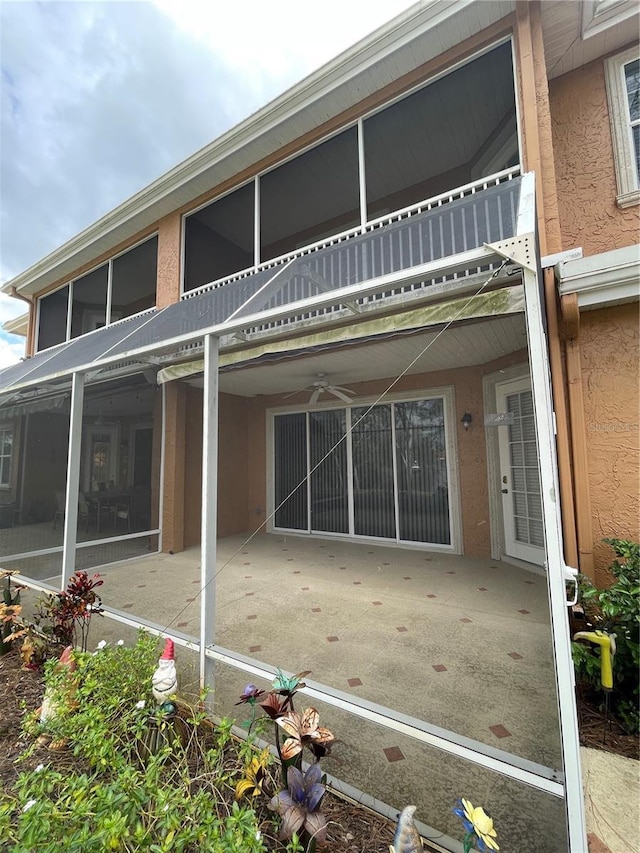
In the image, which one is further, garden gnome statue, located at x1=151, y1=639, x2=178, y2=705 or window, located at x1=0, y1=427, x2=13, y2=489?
window, located at x1=0, y1=427, x2=13, y2=489

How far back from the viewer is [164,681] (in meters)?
2.19

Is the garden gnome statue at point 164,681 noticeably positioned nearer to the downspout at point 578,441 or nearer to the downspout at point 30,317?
the downspout at point 578,441

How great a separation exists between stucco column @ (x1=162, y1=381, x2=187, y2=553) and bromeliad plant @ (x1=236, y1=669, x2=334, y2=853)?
5.08 metres

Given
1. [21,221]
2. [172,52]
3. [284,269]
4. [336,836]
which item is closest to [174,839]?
[336,836]

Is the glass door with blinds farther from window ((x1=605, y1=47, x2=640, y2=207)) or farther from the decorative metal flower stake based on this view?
the decorative metal flower stake

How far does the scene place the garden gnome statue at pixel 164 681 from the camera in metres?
2.16

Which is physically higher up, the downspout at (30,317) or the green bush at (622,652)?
the downspout at (30,317)

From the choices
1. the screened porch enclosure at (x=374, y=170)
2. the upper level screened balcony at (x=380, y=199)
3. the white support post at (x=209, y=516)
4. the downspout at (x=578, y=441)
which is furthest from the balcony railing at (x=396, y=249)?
the downspout at (x=578, y=441)

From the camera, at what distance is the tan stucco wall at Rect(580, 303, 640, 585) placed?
125 inches

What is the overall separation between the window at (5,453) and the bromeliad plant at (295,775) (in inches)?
237

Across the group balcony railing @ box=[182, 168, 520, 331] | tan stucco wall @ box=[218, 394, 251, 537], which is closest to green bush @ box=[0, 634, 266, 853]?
balcony railing @ box=[182, 168, 520, 331]

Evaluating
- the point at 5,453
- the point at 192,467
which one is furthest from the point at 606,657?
the point at 5,453

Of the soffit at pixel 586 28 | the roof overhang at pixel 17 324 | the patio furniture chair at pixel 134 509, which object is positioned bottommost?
the patio furniture chair at pixel 134 509

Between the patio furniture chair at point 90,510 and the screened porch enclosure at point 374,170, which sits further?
the patio furniture chair at point 90,510
